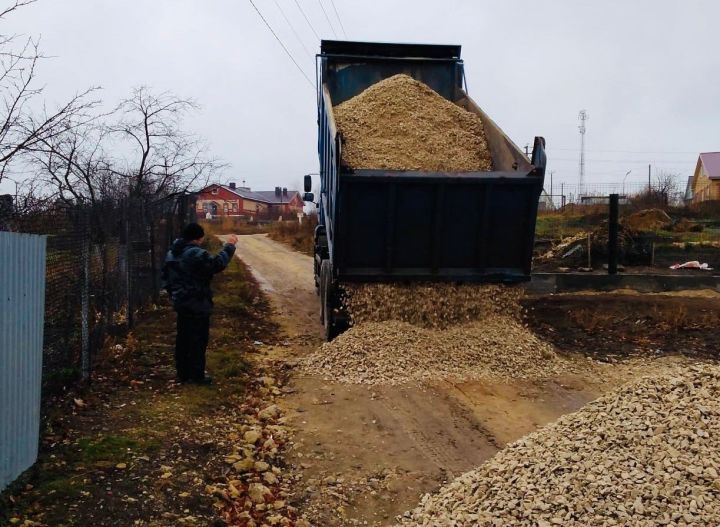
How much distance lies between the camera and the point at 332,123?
8555 mm

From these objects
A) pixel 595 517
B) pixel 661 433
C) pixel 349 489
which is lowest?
pixel 349 489

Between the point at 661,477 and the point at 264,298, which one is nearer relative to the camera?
the point at 661,477

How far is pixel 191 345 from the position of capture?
21.9 feet

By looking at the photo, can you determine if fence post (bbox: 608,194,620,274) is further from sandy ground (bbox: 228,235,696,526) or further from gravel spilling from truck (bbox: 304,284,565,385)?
gravel spilling from truck (bbox: 304,284,565,385)

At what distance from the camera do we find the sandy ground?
4461mm

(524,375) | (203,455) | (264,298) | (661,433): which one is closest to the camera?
(661,433)

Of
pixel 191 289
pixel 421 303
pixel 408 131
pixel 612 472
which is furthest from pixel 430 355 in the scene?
pixel 612 472

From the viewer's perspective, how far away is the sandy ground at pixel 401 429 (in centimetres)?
446

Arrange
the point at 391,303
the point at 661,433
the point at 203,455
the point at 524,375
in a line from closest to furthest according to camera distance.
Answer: the point at 661,433 → the point at 203,455 → the point at 524,375 → the point at 391,303

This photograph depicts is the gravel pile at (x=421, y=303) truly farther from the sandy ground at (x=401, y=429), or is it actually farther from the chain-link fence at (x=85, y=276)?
the chain-link fence at (x=85, y=276)

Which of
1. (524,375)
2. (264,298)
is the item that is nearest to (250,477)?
(524,375)

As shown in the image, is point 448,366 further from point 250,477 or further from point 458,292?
point 250,477

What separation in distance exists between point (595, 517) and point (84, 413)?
3992mm

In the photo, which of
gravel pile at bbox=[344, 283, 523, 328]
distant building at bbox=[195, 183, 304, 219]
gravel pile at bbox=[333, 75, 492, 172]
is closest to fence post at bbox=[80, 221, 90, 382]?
gravel pile at bbox=[344, 283, 523, 328]
